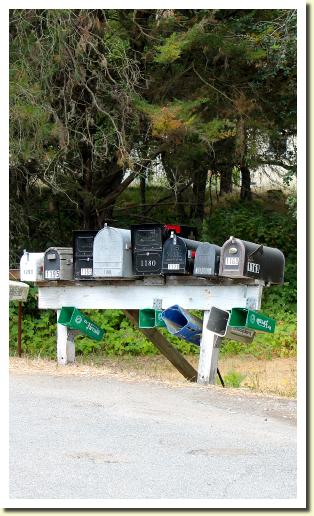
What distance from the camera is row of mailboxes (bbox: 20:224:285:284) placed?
7488 mm

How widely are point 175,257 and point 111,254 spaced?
2.08 ft

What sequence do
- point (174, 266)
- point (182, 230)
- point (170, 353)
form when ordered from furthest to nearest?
point (170, 353) → point (182, 230) → point (174, 266)

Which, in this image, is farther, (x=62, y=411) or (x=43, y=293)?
(x=43, y=293)

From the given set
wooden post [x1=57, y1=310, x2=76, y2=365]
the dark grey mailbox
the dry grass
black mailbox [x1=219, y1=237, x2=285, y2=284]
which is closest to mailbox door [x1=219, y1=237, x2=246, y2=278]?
black mailbox [x1=219, y1=237, x2=285, y2=284]

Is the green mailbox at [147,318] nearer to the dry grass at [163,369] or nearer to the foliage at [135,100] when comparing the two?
the dry grass at [163,369]

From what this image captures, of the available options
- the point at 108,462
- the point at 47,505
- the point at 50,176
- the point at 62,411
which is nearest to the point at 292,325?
the point at 50,176

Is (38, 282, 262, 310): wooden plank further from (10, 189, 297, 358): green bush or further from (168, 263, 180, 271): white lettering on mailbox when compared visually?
(10, 189, 297, 358): green bush

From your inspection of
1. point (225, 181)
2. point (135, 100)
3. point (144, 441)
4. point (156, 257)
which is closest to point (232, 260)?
point (156, 257)

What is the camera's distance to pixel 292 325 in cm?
1405

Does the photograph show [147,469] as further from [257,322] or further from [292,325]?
[292,325]

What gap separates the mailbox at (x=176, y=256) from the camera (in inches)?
303

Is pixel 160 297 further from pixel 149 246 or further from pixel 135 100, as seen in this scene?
pixel 135 100

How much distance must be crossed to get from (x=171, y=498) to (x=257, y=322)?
3.61 metres

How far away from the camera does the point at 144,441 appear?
5367 mm
